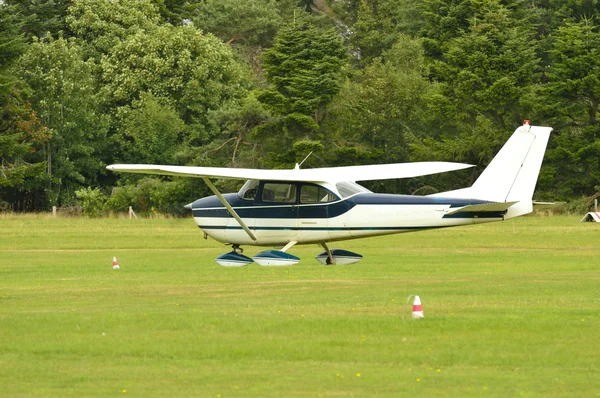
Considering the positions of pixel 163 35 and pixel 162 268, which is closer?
pixel 162 268

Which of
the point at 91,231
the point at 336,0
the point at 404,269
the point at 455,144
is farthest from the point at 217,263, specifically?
the point at 336,0

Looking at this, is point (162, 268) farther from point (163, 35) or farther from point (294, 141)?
point (163, 35)

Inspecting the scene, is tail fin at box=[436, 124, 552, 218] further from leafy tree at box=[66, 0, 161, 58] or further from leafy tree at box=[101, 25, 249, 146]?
leafy tree at box=[66, 0, 161, 58]

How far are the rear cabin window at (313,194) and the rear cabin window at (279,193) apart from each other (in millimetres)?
199

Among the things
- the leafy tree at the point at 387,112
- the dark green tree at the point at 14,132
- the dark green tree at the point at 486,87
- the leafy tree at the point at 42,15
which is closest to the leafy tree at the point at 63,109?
the dark green tree at the point at 14,132

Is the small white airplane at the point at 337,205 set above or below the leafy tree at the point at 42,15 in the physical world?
below

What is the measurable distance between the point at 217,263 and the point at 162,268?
125cm

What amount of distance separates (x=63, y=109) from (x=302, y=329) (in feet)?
176

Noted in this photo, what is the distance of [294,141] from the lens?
61.3m

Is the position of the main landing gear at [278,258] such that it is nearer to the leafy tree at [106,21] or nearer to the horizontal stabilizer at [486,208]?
the horizontal stabilizer at [486,208]

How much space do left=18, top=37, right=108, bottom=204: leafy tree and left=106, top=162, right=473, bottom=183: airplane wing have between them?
39.5 metres

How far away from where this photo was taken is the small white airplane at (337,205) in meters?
24.7

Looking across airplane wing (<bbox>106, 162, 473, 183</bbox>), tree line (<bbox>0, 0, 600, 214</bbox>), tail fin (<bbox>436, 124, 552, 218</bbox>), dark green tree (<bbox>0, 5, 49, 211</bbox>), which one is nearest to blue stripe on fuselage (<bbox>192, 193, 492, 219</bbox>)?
tail fin (<bbox>436, 124, 552, 218</bbox>)

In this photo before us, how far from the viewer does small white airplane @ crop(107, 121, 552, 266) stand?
81.0ft
